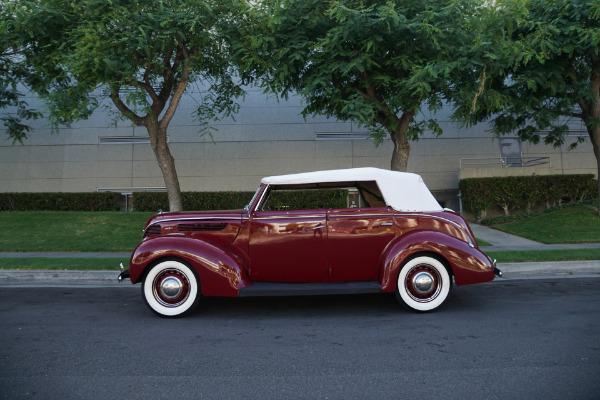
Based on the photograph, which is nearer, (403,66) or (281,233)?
(281,233)

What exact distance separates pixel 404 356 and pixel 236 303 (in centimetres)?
281

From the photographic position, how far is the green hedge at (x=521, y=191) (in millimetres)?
15594

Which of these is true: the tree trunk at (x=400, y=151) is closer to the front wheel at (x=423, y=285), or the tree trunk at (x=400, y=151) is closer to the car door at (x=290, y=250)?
the front wheel at (x=423, y=285)

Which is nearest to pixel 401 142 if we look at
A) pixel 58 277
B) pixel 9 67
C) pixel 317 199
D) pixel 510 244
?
pixel 510 244

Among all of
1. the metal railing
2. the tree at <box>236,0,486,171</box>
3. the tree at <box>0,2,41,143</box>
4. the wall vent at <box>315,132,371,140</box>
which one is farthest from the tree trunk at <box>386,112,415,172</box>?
the tree at <box>0,2,41,143</box>

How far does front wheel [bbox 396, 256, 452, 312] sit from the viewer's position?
488 cm

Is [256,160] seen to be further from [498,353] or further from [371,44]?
[498,353]

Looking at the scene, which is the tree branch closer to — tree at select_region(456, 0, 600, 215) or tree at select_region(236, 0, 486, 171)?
tree at select_region(236, 0, 486, 171)

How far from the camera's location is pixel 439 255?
4.93 m

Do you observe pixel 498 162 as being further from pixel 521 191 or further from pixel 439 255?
pixel 439 255

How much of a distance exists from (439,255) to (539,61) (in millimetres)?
7707

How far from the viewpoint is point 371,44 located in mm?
8492

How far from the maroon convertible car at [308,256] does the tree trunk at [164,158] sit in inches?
260

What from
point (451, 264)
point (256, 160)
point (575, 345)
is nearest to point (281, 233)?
point (451, 264)
